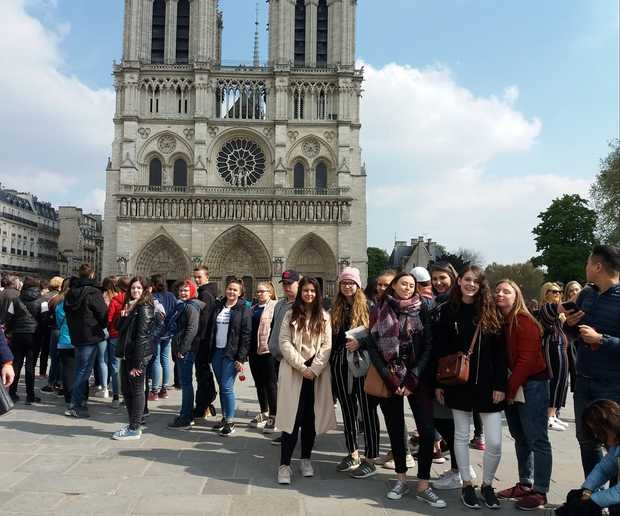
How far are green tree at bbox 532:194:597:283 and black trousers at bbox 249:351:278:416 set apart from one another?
2891 centimetres

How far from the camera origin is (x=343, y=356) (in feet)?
17.9

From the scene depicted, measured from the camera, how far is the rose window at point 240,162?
119 feet

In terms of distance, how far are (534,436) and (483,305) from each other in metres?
1.16

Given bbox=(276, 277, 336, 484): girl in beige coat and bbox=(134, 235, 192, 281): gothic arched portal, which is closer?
bbox=(276, 277, 336, 484): girl in beige coat

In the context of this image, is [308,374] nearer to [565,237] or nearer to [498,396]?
[498,396]

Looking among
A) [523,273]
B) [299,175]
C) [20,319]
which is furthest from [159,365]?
[523,273]

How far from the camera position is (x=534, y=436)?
4586mm

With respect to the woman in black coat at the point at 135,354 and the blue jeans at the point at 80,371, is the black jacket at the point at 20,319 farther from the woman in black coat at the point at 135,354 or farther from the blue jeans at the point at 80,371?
the woman in black coat at the point at 135,354

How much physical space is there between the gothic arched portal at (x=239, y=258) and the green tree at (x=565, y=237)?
17.0 meters

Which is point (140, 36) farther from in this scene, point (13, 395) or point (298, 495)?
point (298, 495)

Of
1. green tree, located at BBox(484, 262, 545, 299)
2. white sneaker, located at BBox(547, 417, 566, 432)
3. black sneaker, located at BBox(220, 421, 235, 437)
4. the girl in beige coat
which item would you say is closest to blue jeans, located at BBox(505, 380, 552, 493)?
the girl in beige coat

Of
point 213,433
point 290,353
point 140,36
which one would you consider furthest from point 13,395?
point 140,36

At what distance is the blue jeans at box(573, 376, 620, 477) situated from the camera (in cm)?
420

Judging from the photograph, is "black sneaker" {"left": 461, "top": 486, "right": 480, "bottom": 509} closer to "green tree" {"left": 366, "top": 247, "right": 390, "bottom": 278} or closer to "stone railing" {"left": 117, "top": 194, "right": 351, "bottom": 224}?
"stone railing" {"left": 117, "top": 194, "right": 351, "bottom": 224}
